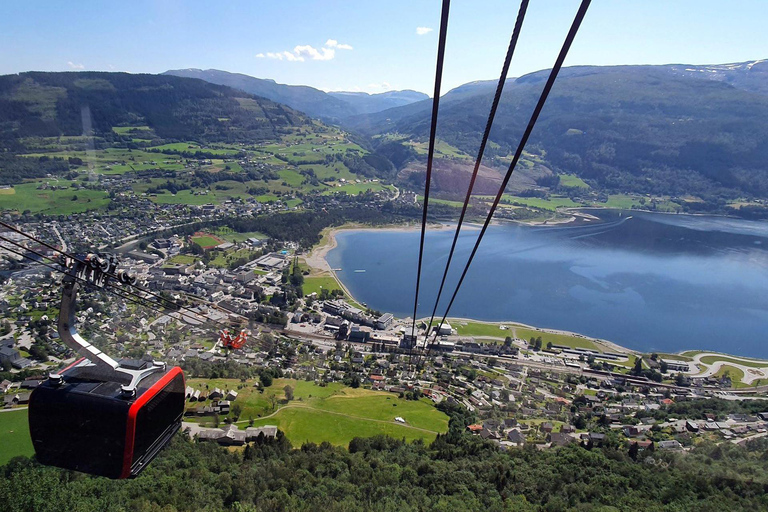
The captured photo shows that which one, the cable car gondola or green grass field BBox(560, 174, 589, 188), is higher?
green grass field BBox(560, 174, 589, 188)

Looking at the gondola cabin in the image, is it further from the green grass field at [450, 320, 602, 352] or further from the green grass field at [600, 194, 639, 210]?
the green grass field at [600, 194, 639, 210]

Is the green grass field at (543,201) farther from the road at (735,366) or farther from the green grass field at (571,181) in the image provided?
the road at (735,366)

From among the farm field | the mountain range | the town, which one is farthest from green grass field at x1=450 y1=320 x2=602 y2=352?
the mountain range

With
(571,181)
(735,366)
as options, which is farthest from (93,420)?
(571,181)

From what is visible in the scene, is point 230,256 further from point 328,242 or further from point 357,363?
point 357,363

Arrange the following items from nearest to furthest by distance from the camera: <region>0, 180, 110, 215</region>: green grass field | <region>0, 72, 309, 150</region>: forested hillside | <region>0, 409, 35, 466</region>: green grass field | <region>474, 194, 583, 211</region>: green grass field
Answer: <region>0, 409, 35, 466</region>: green grass field, <region>0, 180, 110, 215</region>: green grass field, <region>0, 72, 309, 150</region>: forested hillside, <region>474, 194, 583, 211</region>: green grass field

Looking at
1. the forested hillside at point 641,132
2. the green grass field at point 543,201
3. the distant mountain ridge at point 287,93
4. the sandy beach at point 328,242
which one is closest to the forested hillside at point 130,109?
the forested hillside at point 641,132

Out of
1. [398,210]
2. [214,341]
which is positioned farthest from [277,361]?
[398,210]
